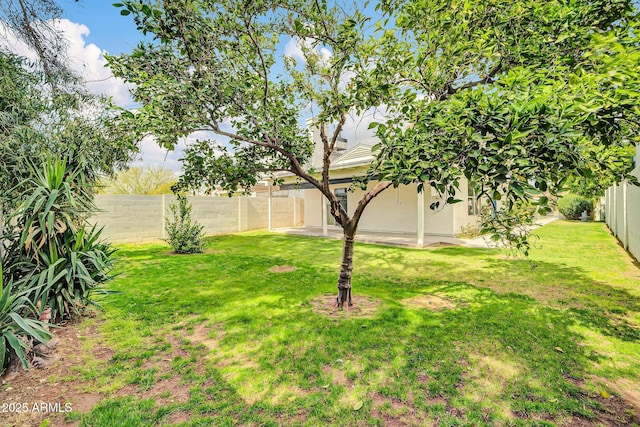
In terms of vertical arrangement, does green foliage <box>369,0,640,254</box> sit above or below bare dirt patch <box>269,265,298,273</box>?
above

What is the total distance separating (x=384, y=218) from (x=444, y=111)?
13098mm

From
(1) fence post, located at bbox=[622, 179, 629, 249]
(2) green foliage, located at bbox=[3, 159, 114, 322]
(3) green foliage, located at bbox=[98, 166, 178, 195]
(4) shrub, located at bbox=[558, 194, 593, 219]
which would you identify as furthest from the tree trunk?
(4) shrub, located at bbox=[558, 194, 593, 219]

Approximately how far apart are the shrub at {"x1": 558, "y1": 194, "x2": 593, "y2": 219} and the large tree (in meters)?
22.8

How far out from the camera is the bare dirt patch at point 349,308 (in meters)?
4.55

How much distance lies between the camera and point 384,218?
15.5 metres

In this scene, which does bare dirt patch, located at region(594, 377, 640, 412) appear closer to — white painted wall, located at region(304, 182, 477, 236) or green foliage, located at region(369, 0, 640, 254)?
green foliage, located at region(369, 0, 640, 254)

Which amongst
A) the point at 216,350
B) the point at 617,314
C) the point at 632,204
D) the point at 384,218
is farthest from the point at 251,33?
the point at 384,218

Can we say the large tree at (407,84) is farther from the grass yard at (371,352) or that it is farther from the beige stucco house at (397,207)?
the beige stucco house at (397,207)

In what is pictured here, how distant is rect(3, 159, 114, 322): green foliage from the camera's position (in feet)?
11.4

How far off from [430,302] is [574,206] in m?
23.0

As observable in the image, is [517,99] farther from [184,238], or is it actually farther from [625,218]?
[625,218]

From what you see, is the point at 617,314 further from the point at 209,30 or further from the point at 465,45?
the point at 209,30

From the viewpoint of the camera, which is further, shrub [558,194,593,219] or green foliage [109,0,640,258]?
shrub [558,194,593,219]

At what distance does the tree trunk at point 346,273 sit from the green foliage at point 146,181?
61.1 feet
